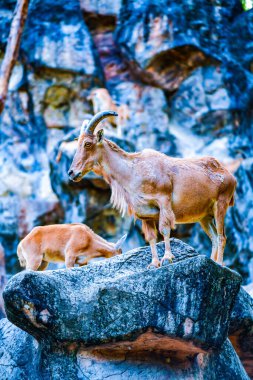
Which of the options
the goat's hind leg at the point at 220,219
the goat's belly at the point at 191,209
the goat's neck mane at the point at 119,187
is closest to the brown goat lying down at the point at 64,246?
the goat's hind leg at the point at 220,219

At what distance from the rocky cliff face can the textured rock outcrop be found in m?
11.8

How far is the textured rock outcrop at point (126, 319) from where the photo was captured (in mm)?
7945

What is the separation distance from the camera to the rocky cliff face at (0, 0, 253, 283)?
21.0m

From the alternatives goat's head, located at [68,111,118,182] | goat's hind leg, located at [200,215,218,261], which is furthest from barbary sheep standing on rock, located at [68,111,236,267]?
goat's hind leg, located at [200,215,218,261]

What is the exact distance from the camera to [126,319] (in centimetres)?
809

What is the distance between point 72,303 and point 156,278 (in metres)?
1.04

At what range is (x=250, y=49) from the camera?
21906 millimetres

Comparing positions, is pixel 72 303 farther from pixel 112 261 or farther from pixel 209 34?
pixel 209 34

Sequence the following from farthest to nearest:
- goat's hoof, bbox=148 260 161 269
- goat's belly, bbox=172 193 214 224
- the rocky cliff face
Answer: the rocky cliff face, goat's belly, bbox=172 193 214 224, goat's hoof, bbox=148 260 161 269

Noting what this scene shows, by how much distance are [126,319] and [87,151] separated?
2.49 metres

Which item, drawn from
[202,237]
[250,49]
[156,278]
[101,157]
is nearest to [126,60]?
[250,49]

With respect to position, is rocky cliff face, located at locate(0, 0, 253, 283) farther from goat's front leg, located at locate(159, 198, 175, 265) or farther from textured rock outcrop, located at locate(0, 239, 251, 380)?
textured rock outcrop, located at locate(0, 239, 251, 380)

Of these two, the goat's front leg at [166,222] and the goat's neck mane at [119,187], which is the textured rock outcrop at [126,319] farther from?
the goat's neck mane at [119,187]

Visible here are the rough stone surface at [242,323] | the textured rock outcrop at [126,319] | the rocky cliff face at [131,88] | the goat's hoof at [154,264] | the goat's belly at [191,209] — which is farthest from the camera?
the rocky cliff face at [131,88]
